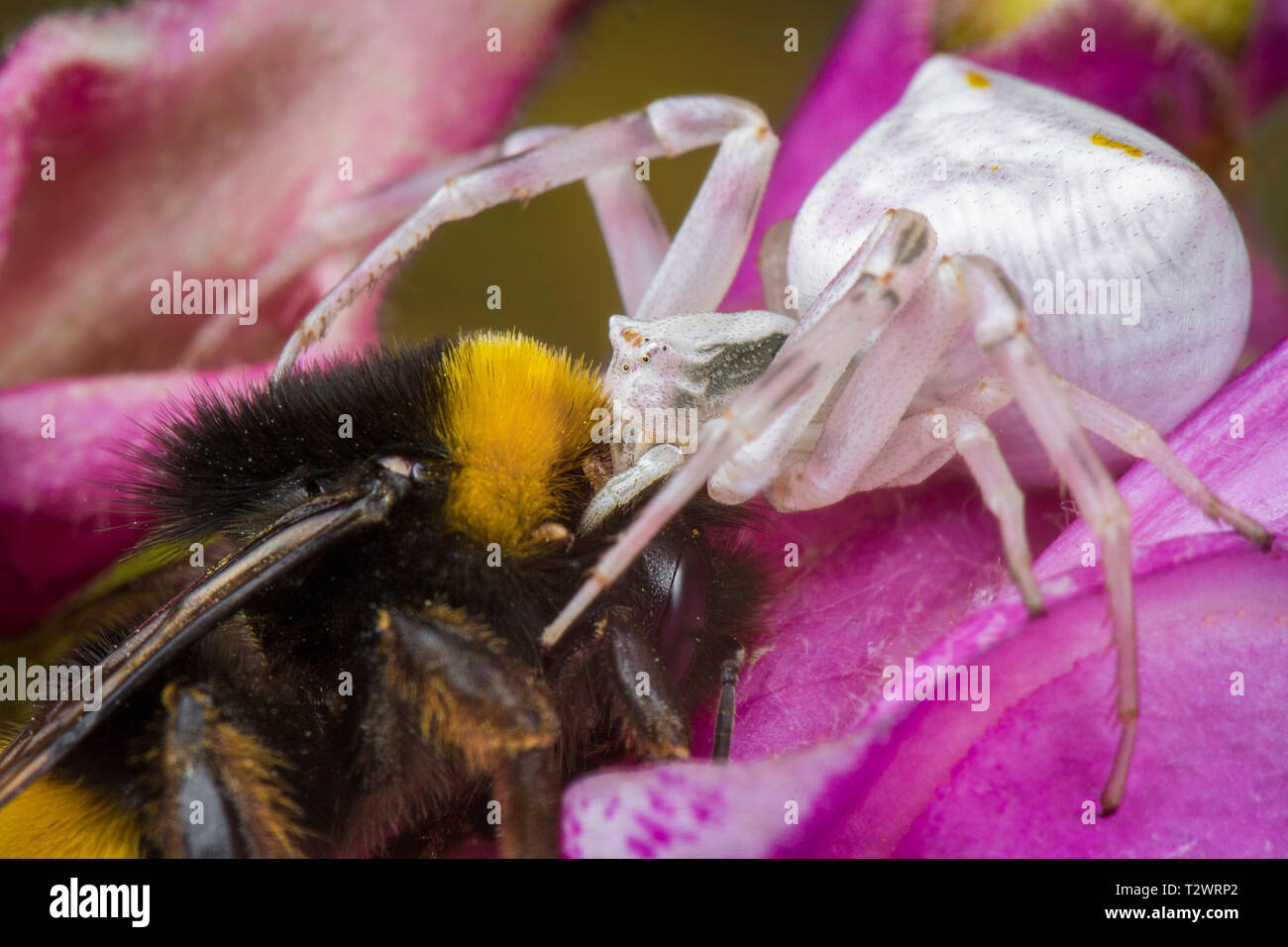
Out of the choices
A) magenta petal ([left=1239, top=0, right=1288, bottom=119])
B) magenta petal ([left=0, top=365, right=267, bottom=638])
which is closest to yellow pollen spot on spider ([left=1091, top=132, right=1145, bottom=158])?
magenta petal ([left=1239, top=0, right=1288, bottom=119])

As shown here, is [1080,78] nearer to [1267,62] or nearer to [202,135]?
[1267,62]

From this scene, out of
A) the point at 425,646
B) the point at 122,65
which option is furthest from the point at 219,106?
the point at 425,646

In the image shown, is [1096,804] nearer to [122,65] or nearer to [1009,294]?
[1009,294]

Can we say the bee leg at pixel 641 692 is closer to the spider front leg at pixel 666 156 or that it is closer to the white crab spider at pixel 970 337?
the white crab spider at pixel 970 337

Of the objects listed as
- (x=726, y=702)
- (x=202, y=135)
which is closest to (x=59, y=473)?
(x=202, y=135)

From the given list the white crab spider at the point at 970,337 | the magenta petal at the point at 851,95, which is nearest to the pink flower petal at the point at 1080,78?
the magenta petal at the point at 851,95

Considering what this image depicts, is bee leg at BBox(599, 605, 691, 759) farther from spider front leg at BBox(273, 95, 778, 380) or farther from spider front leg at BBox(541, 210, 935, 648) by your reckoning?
spider front leg at BBox(273, 95, 778, 380)
